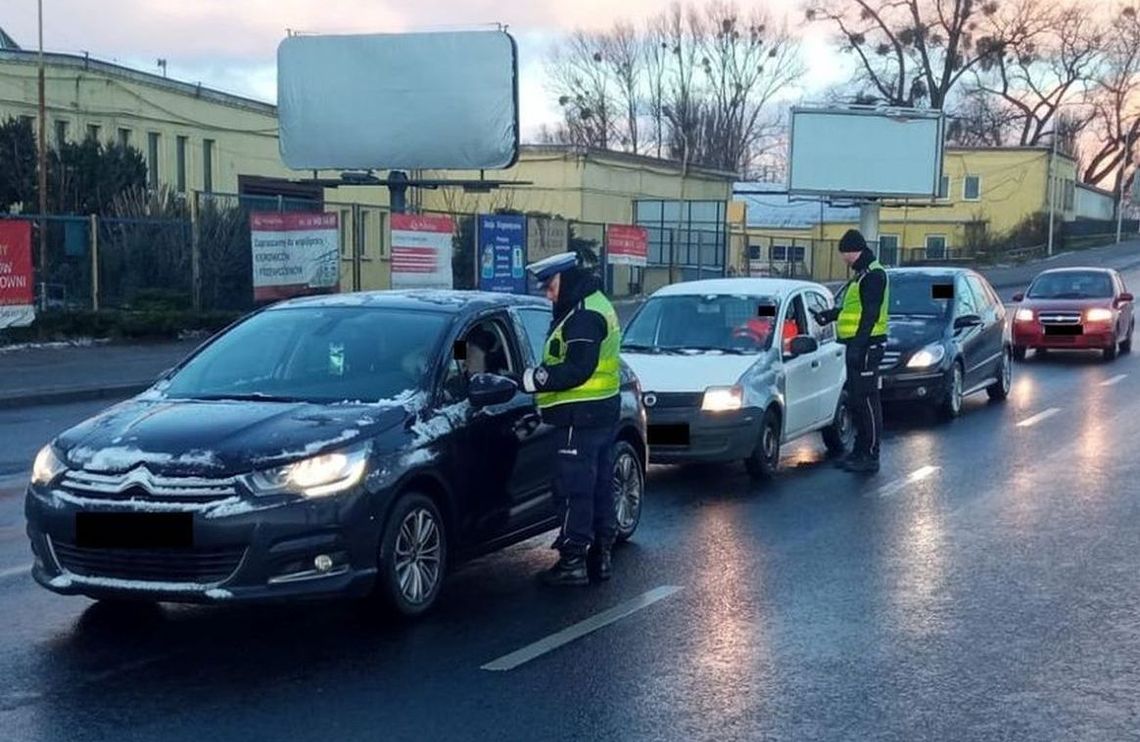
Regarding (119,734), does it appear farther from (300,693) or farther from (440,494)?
(440,494)

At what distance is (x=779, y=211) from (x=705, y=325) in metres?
63.3

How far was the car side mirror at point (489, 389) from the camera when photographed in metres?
7.54

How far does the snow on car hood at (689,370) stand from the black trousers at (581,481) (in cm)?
347

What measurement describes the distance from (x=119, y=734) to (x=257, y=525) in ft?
3.84

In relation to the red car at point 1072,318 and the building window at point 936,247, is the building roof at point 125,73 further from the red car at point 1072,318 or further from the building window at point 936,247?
the building window at point 936,247

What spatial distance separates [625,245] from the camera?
1428 inches

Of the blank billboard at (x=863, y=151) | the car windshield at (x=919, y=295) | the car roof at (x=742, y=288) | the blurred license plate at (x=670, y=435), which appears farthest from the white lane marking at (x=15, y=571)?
the blank billboard at (x=863, y=151)

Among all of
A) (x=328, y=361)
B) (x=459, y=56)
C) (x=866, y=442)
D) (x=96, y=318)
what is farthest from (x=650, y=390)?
(x=459, y=56)

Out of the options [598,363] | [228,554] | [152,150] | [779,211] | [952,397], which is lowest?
[952,397]

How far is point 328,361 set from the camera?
7730mm

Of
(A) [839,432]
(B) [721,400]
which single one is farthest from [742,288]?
(B) [721,400]

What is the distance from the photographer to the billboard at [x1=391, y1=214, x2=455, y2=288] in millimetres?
28656

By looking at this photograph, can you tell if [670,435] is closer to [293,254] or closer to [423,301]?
[423,301]

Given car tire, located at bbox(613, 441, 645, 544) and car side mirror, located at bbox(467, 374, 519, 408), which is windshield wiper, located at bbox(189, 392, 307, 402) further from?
car tire, located at bbox(613, 441, 645, 544)
